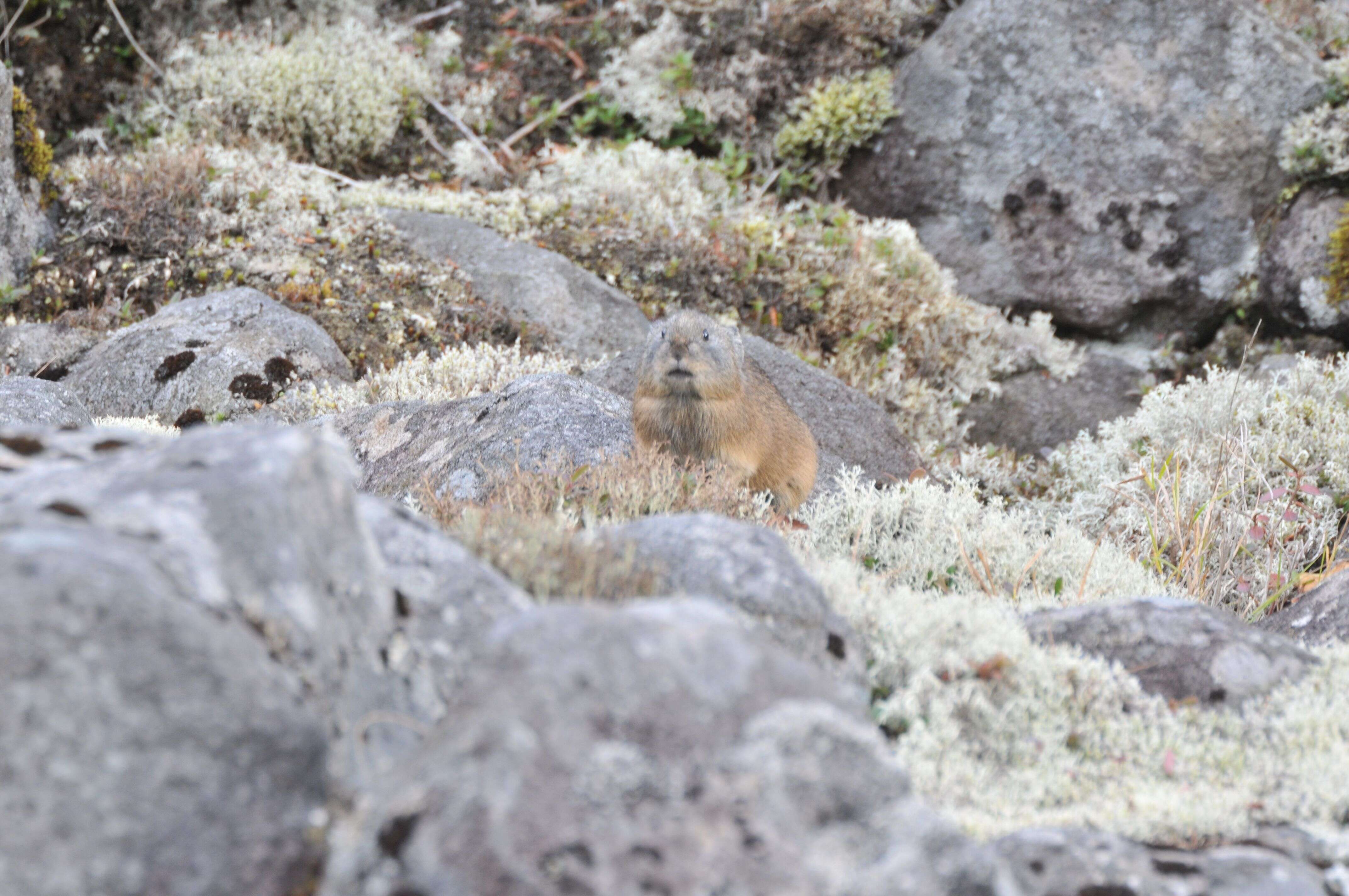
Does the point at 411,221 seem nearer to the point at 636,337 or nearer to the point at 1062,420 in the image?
the point at 636,337

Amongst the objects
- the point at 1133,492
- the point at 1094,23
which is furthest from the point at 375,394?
the point at 1094,23

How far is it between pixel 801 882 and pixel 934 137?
11.3m

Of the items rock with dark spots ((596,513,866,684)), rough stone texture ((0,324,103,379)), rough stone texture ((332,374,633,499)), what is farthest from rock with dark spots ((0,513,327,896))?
rough stone texture ((0,324,103,379))

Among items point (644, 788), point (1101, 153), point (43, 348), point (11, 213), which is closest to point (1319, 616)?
point (644, 788)

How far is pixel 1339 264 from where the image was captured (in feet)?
35.2

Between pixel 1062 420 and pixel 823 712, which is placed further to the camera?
pixel 1062 420

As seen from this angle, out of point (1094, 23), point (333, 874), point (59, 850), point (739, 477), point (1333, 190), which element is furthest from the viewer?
point (1094, 23)

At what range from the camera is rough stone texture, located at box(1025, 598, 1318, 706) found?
3.64m

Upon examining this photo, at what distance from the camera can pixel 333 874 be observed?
2152mm

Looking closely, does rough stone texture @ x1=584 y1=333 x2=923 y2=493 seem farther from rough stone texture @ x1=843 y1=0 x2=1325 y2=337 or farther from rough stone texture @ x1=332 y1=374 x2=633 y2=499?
rough stone texture @ x1=843 y1=0 x2=1325 y2=337

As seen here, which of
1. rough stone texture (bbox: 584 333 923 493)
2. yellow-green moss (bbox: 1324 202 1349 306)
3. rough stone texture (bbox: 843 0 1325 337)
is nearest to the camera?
rough stone texture (bbox: 584 333 923 493)

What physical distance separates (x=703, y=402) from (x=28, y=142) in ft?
23.5

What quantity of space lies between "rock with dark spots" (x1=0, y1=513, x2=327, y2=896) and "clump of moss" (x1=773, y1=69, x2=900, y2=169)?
36.2ft

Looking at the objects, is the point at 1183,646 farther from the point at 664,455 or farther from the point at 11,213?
the point at 11,213
